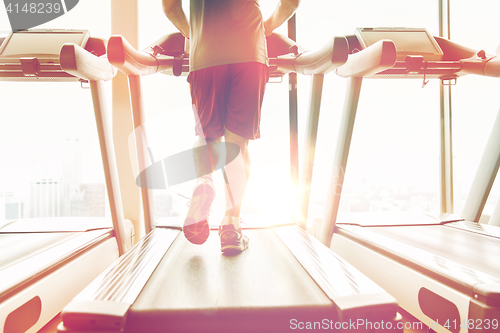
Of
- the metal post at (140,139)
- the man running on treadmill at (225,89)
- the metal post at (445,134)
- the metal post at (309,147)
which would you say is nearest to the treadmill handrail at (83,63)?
the metal post at (140,139)

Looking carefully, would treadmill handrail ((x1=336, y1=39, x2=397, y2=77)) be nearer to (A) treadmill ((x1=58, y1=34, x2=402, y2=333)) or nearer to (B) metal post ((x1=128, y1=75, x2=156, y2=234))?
(A) treadmill ((x1=58, y1=34, x2=402, y2=333))

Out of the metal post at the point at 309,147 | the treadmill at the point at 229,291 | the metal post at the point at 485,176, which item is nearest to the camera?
the treadmill at the point at 229,291

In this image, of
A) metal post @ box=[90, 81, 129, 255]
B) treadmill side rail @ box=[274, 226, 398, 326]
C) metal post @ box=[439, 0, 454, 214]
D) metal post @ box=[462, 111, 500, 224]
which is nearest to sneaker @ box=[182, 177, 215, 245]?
treadmill side rail @ box=[274, 226, 398, 326]

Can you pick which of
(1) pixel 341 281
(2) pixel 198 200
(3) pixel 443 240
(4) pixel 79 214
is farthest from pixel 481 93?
(4) pixel 79 214

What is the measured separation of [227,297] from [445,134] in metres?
3.02

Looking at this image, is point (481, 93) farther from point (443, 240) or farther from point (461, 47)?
point (443, 240)

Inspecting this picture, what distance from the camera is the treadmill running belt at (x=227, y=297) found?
0.87 metres

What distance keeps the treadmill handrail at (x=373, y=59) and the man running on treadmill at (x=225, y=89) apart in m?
0.45

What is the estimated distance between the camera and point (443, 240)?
186 centimetres

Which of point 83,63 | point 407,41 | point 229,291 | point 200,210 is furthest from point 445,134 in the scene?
point 83,63

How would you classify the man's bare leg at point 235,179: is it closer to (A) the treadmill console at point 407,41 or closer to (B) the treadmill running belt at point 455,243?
(B) the treadmill running belt at point 455,243

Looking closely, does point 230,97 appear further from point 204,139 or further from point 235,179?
point 235,179

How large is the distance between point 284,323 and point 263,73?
108 cm

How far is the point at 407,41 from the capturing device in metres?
2.10
